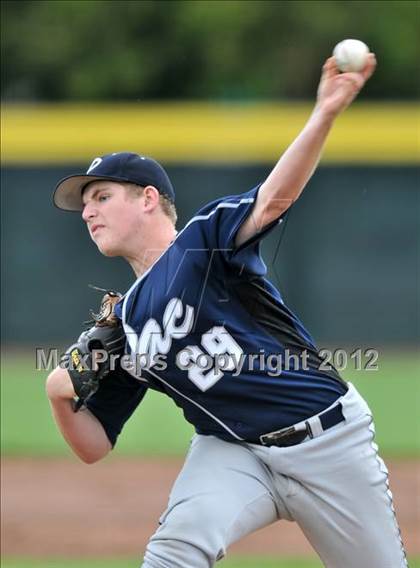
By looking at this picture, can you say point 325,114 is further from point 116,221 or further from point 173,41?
point 173,41

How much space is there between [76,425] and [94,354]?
0.26m

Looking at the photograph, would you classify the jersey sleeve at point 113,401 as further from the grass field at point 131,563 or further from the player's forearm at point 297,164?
the grass field at point 131,563

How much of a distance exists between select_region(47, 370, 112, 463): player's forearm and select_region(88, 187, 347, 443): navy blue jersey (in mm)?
282

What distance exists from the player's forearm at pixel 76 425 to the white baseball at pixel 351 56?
1.21 meters

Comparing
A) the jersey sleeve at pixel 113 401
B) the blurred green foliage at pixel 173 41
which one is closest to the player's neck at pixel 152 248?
the jersey sleeve at pixel 113 401

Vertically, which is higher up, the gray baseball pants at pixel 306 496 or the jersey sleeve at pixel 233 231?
the jersey sleeve at pixel 233 231

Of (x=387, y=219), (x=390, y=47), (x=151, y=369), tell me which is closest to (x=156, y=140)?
(x=387, y=219)

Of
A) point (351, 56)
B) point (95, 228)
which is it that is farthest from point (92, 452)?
point (351, 56)

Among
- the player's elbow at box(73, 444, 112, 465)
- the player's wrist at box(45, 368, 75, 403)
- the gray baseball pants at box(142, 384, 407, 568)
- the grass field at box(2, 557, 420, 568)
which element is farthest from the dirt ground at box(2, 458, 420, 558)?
the gray baseball pants at box(142, 384, 407, 568)

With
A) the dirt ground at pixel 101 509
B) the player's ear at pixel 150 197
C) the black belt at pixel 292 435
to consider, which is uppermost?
the player's ear at pixel 150 197

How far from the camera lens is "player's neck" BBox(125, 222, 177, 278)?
10.7 feet

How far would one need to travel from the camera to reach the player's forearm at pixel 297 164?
2.74m

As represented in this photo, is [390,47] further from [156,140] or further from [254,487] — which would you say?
[254,487]

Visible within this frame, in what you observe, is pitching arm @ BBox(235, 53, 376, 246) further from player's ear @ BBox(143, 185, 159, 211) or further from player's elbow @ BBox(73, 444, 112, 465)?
player's elbow @ BBox(73, 444, 112, 465)
